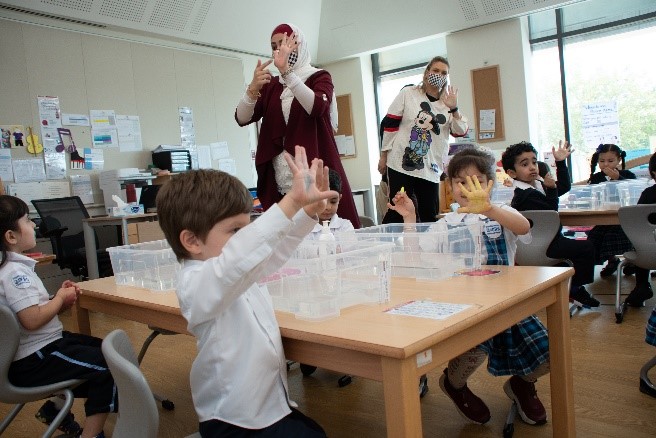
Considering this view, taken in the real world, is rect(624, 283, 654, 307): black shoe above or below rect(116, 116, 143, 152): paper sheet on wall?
below

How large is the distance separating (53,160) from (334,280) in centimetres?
518

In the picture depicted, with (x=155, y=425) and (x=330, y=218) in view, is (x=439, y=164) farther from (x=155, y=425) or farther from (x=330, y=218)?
(x=155, y=425)

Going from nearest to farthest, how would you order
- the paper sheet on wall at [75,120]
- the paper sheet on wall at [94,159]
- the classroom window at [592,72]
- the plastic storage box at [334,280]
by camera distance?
1. the plastic storage box at [334,280]
2. the paper sheet on wall at [75,120]
3. the paper sheet on wall at [94,159]
4. the classroom window at [592,72]

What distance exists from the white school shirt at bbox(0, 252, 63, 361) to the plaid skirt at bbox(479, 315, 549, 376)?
1.51 meters

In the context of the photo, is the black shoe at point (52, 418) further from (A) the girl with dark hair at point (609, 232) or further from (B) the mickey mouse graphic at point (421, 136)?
(A) the girl with dark hair at point (609, 232)

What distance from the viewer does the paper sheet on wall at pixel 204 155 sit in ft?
23.1

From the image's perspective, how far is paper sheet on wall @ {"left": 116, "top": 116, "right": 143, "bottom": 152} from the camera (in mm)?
6227

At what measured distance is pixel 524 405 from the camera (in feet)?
6.72

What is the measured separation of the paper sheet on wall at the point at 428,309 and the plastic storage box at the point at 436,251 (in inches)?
12.7

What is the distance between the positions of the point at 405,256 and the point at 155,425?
93 cm

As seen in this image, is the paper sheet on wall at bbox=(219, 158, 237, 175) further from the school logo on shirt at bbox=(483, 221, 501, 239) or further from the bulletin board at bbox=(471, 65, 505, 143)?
the school logo on shirt at bbox=(483, 221, 501, 239)

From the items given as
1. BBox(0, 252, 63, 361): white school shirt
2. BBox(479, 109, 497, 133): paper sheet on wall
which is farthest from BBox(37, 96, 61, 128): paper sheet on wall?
BBox(479, 109, 497, 133): paper sheet on wall

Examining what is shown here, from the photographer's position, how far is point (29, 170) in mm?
5477

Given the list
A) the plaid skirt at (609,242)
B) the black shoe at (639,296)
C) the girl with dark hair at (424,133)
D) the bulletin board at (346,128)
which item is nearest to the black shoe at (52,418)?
the girl with dark hair at (424,133)
